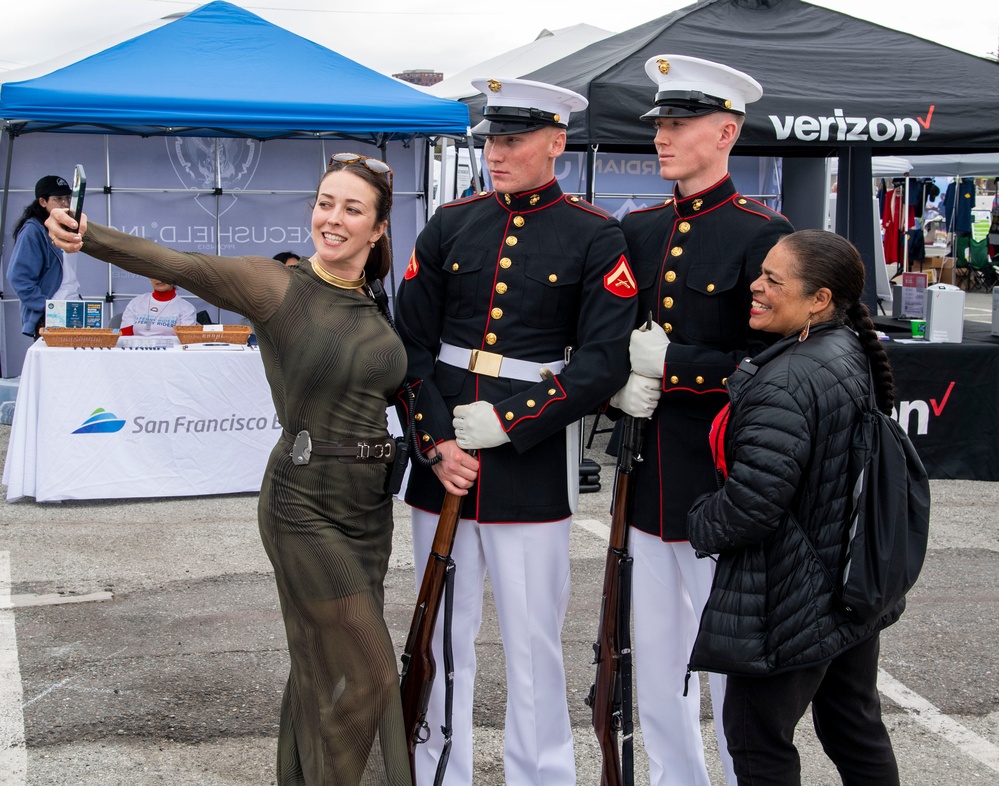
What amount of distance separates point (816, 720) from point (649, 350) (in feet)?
3.21

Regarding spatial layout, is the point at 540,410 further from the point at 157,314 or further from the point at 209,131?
the point at 209,131

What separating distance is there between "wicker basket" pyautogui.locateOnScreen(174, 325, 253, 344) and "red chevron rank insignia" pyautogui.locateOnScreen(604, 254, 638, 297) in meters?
4.14

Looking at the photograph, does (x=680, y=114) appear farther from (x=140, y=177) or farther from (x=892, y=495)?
(x=140, y=177)

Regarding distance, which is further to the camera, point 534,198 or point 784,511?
point 534,198

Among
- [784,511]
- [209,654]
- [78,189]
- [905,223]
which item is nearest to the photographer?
[78,189]

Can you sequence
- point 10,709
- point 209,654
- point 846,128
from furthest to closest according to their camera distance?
1. point 846,128
2. point 209,654
3. point 10,709

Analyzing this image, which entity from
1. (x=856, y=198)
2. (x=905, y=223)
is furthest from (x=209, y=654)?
(x=905, y=223)

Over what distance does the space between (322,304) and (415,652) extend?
91cm

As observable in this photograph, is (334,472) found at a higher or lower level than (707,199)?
lower

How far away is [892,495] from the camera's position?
7.43ft

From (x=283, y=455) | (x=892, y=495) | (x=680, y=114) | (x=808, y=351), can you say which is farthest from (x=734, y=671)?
(x=680, y=114)

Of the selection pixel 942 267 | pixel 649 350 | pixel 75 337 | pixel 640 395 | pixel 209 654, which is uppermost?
pixel 649 350

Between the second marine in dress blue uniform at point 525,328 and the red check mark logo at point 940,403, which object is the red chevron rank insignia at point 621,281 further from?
the red check mark logo at point 940,403

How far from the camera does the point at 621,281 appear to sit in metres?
2.79
